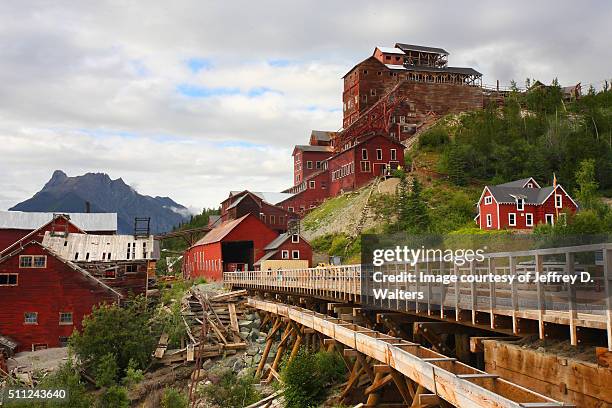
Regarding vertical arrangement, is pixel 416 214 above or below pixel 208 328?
above

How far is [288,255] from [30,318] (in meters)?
23.4

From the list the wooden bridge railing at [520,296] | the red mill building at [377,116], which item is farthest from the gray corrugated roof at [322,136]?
the wooden bridge railing at [520,296]

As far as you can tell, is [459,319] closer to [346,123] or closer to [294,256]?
[294,256]

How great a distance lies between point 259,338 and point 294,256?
21.5m

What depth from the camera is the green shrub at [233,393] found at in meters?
25.7

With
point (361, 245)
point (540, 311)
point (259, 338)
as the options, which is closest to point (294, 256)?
point (361, 245)

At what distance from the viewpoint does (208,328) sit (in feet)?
122

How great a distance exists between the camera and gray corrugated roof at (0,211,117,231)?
63.9 meters

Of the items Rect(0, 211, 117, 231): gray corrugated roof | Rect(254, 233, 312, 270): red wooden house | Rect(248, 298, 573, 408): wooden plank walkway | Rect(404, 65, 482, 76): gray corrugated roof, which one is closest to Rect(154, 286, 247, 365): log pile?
Rect(254, 233, 312, 270): red wooden house

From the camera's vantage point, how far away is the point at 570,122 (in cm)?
9069

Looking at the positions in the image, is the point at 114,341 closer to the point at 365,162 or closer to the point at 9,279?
the point at 9,279

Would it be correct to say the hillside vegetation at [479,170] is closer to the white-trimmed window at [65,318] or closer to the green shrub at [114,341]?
the white-trimmed window at [65,318]

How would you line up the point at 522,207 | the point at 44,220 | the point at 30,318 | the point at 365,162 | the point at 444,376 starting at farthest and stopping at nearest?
1. the point at 365,162
2. the point at 44,220
3. the point at 522,207
4. the point at 30,318
5. the point at 444,376

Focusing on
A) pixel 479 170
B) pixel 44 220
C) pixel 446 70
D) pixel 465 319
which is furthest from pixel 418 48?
pixel 465 319
